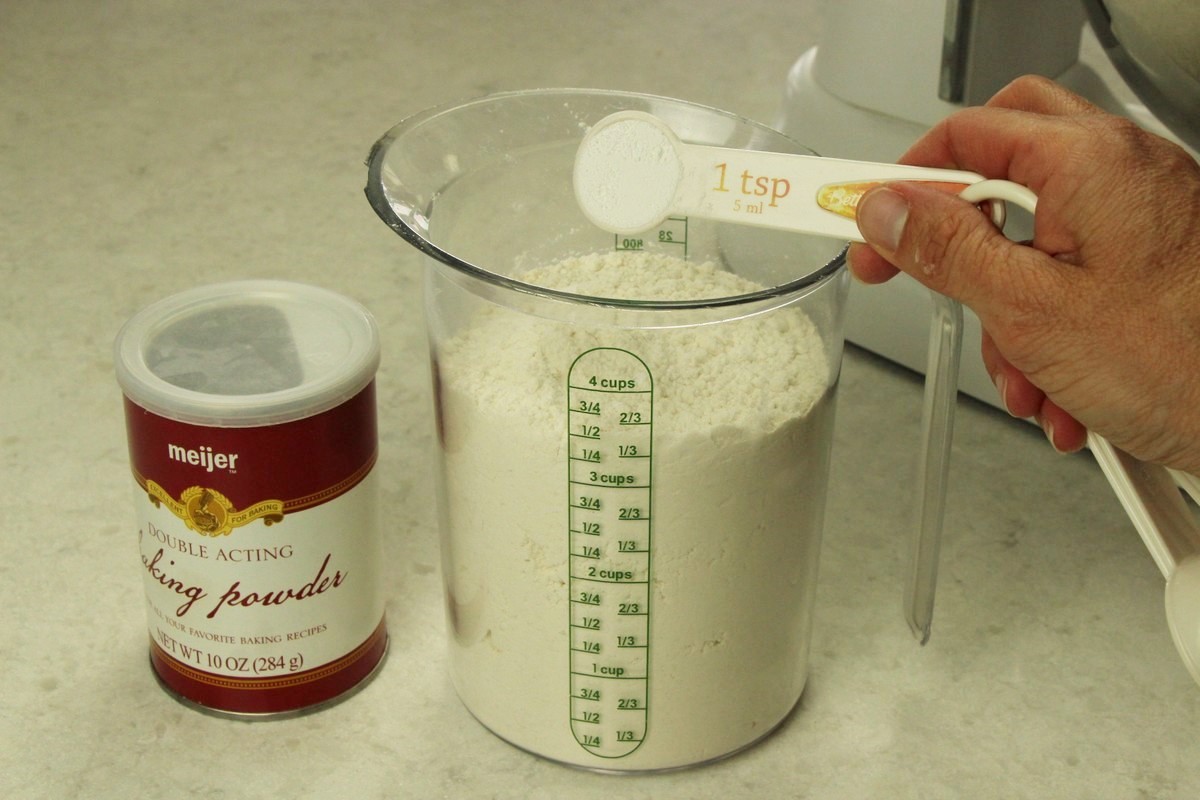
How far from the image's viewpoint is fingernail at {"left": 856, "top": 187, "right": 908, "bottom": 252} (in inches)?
19.9

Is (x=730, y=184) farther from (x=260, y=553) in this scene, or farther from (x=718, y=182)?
(x=260, y=553)

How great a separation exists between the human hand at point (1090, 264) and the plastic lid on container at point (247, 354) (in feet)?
0.74

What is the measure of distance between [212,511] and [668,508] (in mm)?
186

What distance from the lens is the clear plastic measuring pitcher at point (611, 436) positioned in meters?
0.54

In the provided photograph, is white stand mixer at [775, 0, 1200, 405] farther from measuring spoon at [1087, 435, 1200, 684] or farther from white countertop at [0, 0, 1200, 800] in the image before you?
measuring spoon at [1087, 435, 1200, 684]

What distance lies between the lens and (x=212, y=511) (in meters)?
0.59

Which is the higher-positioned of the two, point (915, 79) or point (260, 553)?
point (915, 79)

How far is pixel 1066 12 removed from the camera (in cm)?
84

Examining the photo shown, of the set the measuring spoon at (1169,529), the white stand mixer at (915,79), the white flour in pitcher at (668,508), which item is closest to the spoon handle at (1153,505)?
the measuring spoon at (1169,529)

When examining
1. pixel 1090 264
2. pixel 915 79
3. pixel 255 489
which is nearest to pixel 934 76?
pixel 915 79

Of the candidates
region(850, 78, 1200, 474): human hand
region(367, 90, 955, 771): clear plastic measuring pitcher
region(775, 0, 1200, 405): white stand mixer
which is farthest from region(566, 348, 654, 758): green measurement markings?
region(775, 0, 1200, 405): white stand mixer

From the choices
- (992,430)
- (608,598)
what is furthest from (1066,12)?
(608,598)

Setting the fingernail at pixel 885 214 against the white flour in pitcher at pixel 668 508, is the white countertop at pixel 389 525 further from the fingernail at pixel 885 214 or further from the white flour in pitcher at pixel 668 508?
the fingernail at pixel 885 214

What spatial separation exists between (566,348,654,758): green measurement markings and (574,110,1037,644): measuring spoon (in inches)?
2.3
